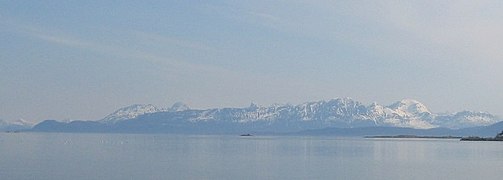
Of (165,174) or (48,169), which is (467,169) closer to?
(165,174)

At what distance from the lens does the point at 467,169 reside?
149ft

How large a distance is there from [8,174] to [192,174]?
9.45 metres

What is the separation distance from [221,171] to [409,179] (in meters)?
10.5

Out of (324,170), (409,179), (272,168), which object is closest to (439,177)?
(409,179)

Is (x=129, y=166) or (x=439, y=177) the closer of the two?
(x=439, y=177)

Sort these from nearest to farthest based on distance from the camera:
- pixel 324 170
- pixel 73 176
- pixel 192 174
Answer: pixel 73 176 → pixel 192 174 → pixel 324 170

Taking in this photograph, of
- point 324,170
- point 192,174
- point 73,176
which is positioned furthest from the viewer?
point 324,170

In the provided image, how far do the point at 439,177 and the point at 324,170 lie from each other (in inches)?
287

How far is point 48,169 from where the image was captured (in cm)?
4009

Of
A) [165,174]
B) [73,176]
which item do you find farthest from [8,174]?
[165,174]

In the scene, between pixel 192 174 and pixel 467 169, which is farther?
pixel 467 169

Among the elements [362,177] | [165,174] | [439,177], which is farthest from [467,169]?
[165,174]

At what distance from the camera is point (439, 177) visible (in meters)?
38.8

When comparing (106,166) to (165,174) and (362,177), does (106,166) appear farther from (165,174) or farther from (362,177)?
(362,177)
